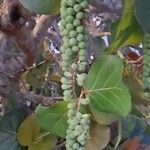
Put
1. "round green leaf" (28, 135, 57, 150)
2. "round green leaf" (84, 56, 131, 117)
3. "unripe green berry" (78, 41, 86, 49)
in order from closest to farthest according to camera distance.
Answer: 1. "unripe green berry" (78, 41, 86, 49)
2. "round green leaf" (84, 56, 131, 117)
3. "round green leaf" (28, 135, 57, 150)

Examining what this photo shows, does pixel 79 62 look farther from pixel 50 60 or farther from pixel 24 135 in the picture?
pixel 50 60

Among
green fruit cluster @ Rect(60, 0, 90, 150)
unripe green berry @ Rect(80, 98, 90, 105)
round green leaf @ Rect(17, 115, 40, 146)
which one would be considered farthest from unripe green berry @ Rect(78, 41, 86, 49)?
round green leaf @ Rect(17, 115, 40, 146)

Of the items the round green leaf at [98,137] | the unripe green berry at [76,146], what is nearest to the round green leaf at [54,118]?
the round green leaf at [98,137]

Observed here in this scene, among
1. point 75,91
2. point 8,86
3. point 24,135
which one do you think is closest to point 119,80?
point 75,91

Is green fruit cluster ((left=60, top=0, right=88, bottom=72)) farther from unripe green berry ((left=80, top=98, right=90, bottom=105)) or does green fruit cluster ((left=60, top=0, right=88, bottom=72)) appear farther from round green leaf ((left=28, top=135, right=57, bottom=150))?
round green leaf ((left=28, top=135, right=57, bottom=150))

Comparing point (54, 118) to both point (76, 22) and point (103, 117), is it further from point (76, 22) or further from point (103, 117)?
point (76, 22)
